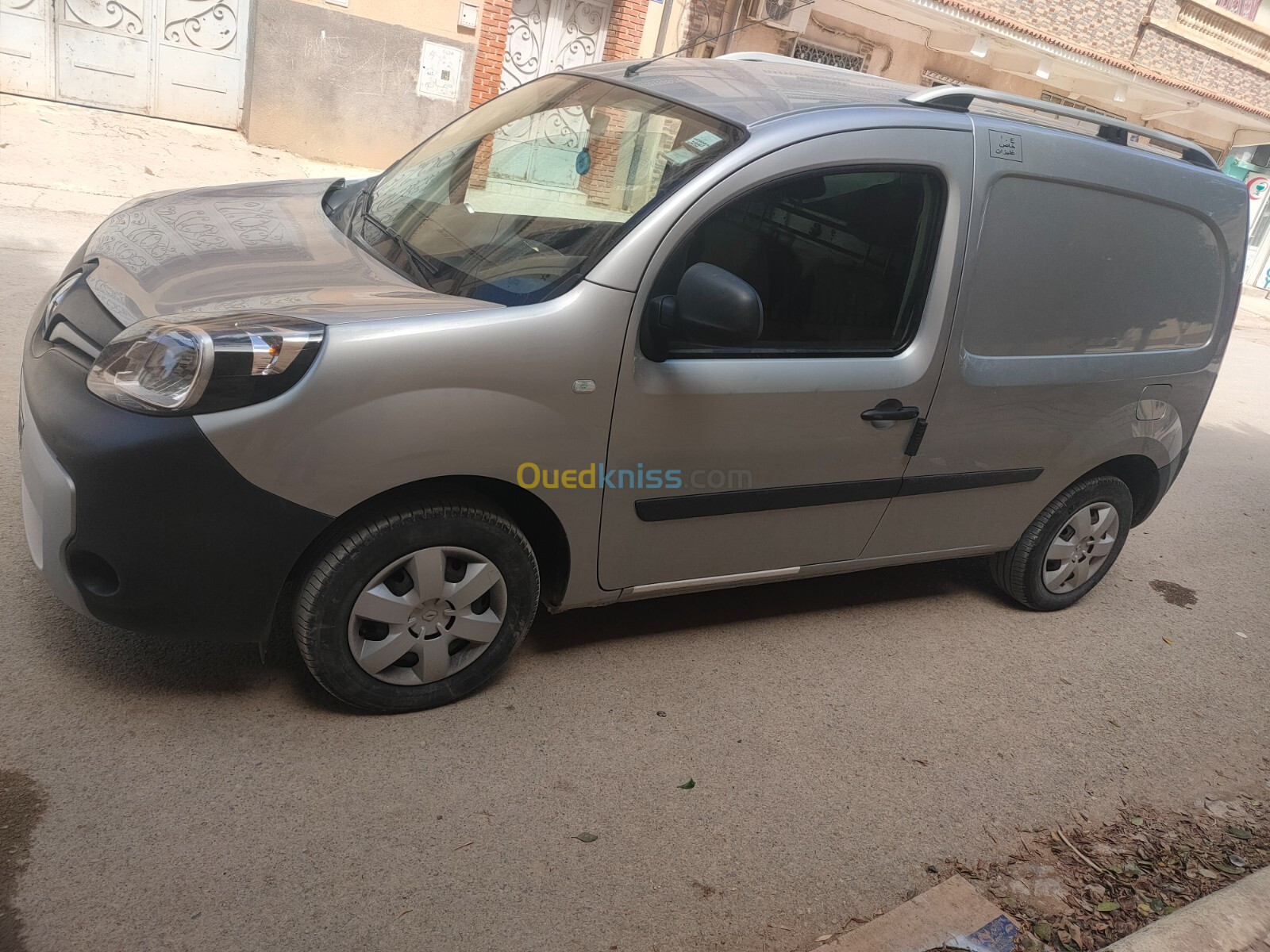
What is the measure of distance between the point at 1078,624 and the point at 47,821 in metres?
4.09

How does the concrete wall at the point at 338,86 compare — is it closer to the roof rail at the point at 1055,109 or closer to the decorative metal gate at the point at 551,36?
the decorative metal gate at the point at 551,36

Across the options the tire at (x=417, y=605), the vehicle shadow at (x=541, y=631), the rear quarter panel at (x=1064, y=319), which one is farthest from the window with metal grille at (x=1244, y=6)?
the tire at (x=417, y=605)

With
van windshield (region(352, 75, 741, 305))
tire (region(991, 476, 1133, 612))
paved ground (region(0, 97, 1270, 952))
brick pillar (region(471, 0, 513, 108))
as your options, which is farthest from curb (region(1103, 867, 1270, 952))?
brick pillar (region(471, 0, 513, 108))

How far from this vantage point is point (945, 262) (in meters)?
3.44

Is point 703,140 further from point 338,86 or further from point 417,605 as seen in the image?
point 338,86

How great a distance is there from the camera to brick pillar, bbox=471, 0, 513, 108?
11602 millimetres

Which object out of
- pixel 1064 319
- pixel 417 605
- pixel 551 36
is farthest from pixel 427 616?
pixel 551 36

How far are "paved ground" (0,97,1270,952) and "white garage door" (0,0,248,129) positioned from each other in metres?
7.04

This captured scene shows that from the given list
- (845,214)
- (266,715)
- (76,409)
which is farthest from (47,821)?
(845,214)

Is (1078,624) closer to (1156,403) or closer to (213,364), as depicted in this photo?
(1156,403)

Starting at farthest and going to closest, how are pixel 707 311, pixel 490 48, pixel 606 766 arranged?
pixel 490 48 → pixel 606 766 → pixel 707 311

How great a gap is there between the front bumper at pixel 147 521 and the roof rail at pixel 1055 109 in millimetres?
2441

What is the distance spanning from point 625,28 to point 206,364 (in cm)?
1130

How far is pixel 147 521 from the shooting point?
251 cm
